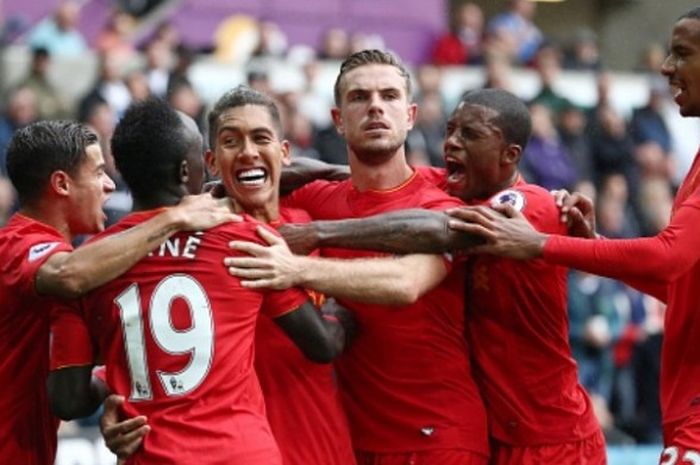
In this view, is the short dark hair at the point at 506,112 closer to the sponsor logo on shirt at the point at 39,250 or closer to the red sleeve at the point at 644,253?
the red sleeve at the point at 644,253

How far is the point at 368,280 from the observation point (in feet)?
24.4

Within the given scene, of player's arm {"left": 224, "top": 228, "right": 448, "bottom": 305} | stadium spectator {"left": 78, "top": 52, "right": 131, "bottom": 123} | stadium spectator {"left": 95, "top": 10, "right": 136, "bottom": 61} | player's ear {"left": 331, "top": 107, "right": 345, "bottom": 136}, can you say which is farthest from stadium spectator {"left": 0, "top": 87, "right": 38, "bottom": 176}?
player's arm {"left": 224, "top": 228, "right": 448, "bottom": 305}

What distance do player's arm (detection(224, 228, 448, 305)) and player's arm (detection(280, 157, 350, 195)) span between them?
87 cm

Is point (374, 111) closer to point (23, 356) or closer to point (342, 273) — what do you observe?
point (342, 273)

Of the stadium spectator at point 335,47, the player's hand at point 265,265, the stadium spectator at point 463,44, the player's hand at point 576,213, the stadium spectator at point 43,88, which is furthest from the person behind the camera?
the stadium spectator at point 463,44

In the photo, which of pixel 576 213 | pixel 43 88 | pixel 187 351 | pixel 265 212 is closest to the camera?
pixel 187 351

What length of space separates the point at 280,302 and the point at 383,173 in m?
1.21

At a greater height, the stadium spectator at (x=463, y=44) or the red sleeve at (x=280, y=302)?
the stadium spectator at (x=463, y=44)

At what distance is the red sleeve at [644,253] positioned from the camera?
7.29m

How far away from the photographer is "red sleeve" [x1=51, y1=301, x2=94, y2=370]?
23.3 ft

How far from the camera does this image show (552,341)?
8.15 m

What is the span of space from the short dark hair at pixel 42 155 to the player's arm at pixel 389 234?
981mm

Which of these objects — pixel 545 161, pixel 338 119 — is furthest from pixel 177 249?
pixel 545 161

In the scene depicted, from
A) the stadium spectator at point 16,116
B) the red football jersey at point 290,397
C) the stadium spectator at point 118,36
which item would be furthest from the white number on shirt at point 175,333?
the stadium spectator at point 118,36
